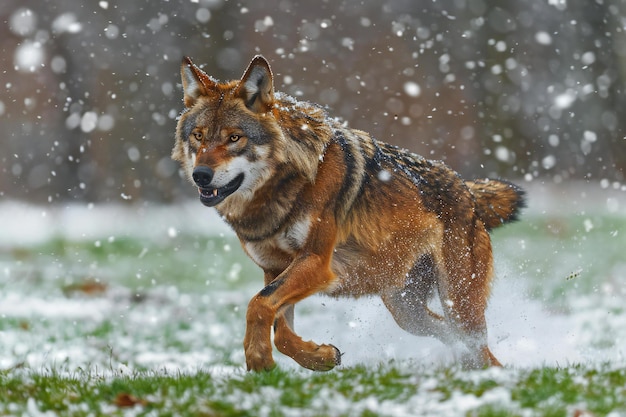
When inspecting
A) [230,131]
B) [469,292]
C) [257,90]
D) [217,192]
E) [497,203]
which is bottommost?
[469,292]

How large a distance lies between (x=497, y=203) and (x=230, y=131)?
7.61 feet

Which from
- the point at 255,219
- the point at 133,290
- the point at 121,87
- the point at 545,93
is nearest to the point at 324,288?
the point at 255,219

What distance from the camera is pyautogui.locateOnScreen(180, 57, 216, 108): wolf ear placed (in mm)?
4855

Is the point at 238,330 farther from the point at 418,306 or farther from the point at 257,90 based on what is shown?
the point at 257,90

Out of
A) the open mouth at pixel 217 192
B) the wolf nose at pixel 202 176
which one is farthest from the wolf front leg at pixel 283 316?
the wolf nose at pixel 202 176

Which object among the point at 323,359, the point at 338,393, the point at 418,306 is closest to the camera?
the point at 338,393

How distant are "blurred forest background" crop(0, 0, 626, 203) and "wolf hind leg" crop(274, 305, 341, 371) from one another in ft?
36.3

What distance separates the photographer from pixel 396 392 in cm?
356

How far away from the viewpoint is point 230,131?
4609mm

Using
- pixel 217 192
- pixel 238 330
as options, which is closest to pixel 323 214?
pixel 217 192

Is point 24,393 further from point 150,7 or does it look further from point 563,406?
point 150,7

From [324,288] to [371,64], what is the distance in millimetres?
13753

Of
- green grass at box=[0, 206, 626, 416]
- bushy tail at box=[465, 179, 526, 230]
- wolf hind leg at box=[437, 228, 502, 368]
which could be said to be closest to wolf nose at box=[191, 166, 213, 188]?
green grass at box=[0, 206, 626, 416]

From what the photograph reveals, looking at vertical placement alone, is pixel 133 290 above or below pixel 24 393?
above
